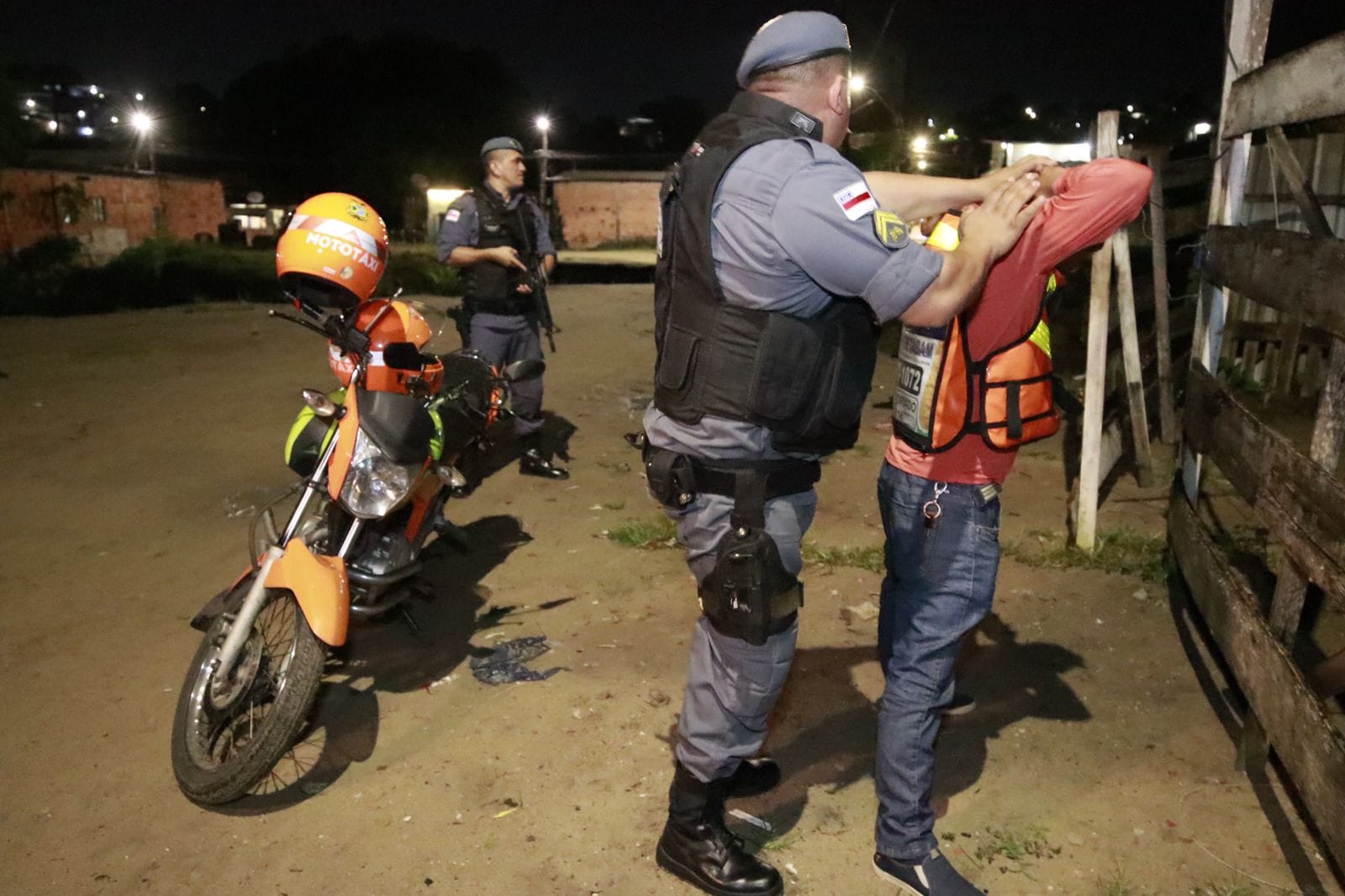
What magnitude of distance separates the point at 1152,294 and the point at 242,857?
252 inches

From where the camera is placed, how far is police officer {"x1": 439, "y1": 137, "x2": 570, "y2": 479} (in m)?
6.05

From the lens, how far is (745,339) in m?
2.31

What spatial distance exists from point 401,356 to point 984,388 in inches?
76.6

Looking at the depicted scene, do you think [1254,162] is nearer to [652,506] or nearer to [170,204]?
[652,506]

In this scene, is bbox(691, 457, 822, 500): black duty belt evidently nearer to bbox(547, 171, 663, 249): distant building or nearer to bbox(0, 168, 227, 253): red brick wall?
bbox(0, 168, 227, 253): red brick wall

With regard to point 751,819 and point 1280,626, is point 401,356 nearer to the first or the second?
point 751,819

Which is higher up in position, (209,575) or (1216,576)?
(1216,576)

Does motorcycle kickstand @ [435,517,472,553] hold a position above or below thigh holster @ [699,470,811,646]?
below

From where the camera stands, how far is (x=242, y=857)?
9.27 ft

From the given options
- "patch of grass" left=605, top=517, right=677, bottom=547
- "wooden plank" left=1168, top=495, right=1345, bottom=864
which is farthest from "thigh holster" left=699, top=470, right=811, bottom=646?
"patch of grass" left=605, top=517, right=677, bottom=547

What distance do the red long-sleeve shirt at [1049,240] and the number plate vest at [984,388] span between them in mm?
35

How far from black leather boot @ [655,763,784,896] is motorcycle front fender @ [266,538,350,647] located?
1165 millimetres

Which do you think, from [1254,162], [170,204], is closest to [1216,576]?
[1254,162]

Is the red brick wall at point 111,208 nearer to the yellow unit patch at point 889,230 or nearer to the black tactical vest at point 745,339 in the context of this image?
the black tactical vest at point 745,339
